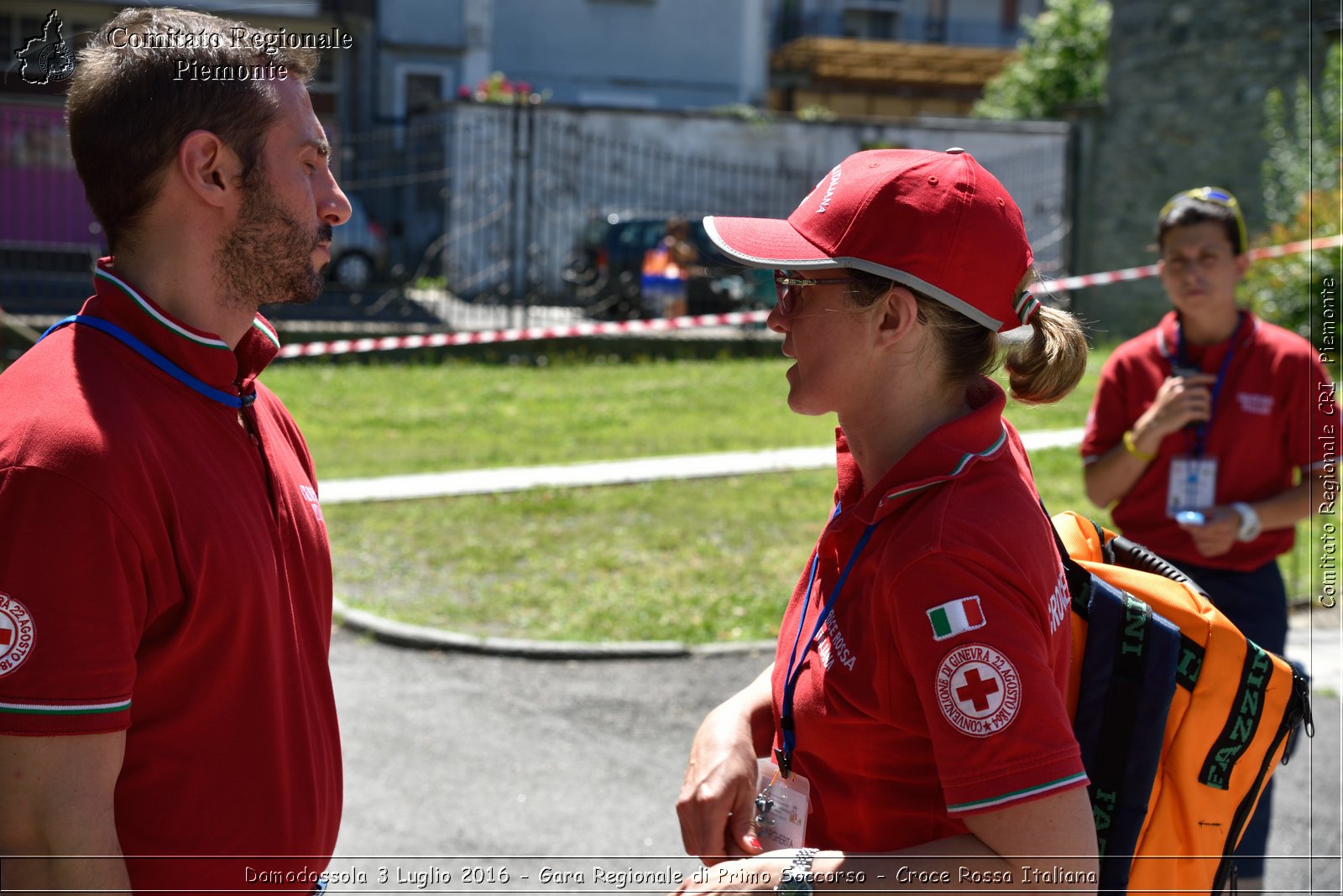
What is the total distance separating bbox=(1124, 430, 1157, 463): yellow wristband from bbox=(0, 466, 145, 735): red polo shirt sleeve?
310 centimetres

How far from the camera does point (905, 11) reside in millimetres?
42062

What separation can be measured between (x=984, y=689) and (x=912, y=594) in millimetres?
156

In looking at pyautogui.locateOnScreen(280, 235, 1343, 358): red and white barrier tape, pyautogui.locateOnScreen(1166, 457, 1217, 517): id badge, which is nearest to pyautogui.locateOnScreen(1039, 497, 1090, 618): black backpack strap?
pyautogui.locateOnScreen(1166, 457, 1217, 517): id badge

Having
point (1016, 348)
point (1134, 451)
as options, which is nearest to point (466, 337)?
point (1134, 451)

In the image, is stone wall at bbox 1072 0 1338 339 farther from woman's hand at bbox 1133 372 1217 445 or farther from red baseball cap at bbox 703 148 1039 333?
red baseball cap at bbox 703 148 1039 333

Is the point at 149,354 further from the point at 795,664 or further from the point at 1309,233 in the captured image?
the point at 1309,233

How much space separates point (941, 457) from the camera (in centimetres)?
183

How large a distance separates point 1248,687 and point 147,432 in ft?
5.66

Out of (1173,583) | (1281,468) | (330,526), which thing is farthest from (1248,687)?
(330,526)

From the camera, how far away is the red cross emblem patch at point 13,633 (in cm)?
164

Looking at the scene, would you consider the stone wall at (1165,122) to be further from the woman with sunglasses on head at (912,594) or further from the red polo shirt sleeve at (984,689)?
the red polo shirt sleeve at (984,689)

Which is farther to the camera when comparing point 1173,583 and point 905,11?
point 905,11

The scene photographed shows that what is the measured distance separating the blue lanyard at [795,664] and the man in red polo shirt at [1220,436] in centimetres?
214

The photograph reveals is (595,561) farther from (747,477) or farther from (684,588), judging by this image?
(747,477)
